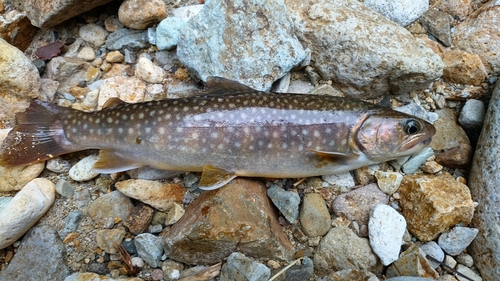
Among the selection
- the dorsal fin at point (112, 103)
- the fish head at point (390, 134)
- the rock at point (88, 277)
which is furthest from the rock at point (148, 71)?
the fish head at point (390, 134)

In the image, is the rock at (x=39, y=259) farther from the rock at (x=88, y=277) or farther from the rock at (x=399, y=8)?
the rock at (x=399, y=8)

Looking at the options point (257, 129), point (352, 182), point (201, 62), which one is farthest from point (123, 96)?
point (352, 182)

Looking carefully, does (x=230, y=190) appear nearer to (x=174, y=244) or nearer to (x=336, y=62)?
(x=174, y=244)

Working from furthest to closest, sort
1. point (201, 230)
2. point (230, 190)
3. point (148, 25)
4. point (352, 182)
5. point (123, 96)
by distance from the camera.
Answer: point (148, 25)
point (123, 96)
point (352, 182)
point (230, 190)
point (201, 230)

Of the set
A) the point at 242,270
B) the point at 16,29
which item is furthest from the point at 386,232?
the point at 16,29

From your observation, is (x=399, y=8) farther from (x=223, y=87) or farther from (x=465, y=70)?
(x=223, y=87)

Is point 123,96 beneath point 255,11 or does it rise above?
beneath
